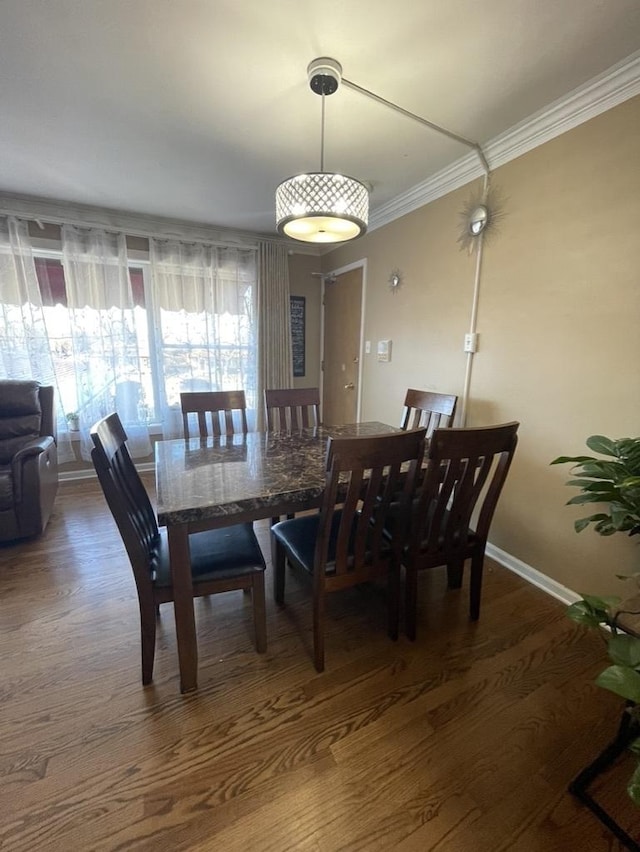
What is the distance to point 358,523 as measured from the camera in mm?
1389

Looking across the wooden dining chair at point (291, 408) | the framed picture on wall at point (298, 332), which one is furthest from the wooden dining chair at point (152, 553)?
the framed picture on wall at point (298, 332)

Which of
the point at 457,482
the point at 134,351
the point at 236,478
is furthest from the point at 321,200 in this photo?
the point at 134,351

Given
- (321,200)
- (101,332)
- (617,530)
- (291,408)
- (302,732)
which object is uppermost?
(321,200)

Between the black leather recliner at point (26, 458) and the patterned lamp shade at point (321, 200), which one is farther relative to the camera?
the black leather recliner at point (26, 458)

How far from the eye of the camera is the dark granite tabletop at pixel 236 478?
1.20 metres

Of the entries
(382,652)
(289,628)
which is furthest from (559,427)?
(289,628)

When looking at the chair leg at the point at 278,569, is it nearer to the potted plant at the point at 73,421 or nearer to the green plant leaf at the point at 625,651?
the green plant leaf at the point at 625,651

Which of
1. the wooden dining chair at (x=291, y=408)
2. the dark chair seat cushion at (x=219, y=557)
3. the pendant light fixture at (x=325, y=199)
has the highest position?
the pendant light fixture at (x=325, y=199)

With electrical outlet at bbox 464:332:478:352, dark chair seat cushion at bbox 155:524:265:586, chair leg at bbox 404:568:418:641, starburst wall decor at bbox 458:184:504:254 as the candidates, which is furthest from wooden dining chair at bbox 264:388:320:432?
starburst wall decor at bbox 458:184:504:254

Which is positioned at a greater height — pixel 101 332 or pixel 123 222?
pixel 123 222

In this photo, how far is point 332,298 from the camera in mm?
3936

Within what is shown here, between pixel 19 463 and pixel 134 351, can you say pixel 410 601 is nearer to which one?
pixel 19 463

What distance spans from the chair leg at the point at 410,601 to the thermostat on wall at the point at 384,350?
2014 millimetres

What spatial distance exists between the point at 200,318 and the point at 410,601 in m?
3.18
